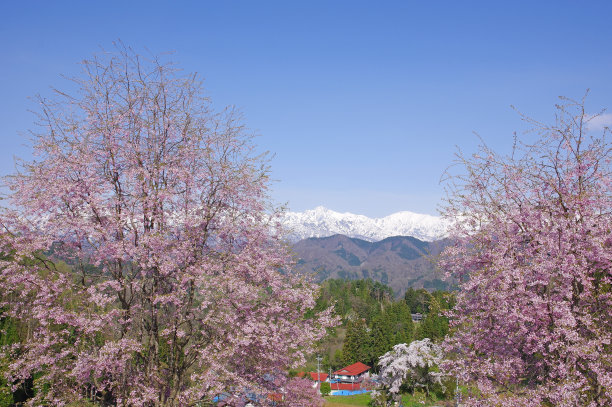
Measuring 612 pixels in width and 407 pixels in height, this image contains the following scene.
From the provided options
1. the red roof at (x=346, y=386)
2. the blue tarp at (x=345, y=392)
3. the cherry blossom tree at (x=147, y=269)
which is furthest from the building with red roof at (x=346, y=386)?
the cherry blossom tree at (x=147, y=269)

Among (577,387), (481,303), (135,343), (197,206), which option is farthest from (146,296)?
(577,387)

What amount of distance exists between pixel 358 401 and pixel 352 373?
49.1 feet

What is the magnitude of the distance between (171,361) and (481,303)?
797cm

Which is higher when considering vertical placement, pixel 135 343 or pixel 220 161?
pixel 220 161

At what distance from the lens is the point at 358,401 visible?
180ft

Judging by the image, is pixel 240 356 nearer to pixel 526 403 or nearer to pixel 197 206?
pixel 197 206

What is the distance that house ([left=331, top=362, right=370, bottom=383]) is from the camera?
229 feet

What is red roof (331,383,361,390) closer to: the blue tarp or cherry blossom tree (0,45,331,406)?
the blue tarp

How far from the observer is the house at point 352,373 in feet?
229

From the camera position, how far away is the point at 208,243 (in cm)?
1220

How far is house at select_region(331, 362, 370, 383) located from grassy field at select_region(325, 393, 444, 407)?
31.5 ft

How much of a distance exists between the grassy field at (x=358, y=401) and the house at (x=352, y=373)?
960 centimetres

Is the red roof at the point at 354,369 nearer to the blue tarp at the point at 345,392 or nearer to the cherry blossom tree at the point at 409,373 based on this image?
the blue tarp at the point at 345,392

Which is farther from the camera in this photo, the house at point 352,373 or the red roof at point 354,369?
the house at point 352,373
